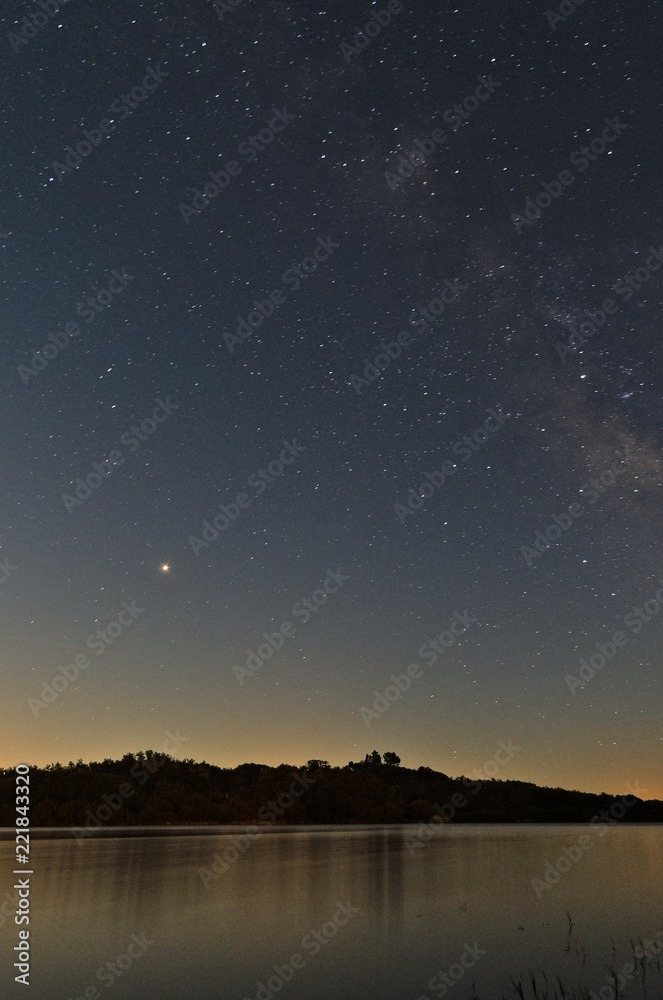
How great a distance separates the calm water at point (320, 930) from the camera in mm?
20938

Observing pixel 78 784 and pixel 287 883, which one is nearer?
pixel 287 883

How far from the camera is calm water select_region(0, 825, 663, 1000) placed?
824 inches

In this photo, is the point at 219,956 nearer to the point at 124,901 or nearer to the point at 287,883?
the point at 124,901

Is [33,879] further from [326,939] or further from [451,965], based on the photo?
[451,965]

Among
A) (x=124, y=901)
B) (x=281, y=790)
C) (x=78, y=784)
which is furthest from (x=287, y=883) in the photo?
(x=281, y=790)

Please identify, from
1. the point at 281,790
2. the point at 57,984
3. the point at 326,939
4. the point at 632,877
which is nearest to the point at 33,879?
the point at 326,939

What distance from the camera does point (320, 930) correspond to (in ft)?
96.8

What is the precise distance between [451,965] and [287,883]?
2521cm

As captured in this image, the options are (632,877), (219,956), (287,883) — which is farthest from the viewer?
(632,877)

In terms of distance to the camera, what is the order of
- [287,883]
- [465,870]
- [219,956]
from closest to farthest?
1. [219,956]
2. [287,883]
3. [465,870]

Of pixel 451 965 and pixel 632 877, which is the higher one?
pixel 451 965

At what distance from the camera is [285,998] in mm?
19656

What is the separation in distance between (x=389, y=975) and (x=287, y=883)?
1034 inches

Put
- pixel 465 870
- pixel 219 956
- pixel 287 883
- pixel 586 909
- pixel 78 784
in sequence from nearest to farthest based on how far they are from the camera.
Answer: pixel 219 956, pixel 586 909, pixel 287 883, pixel 465 870, pixel 78 784
